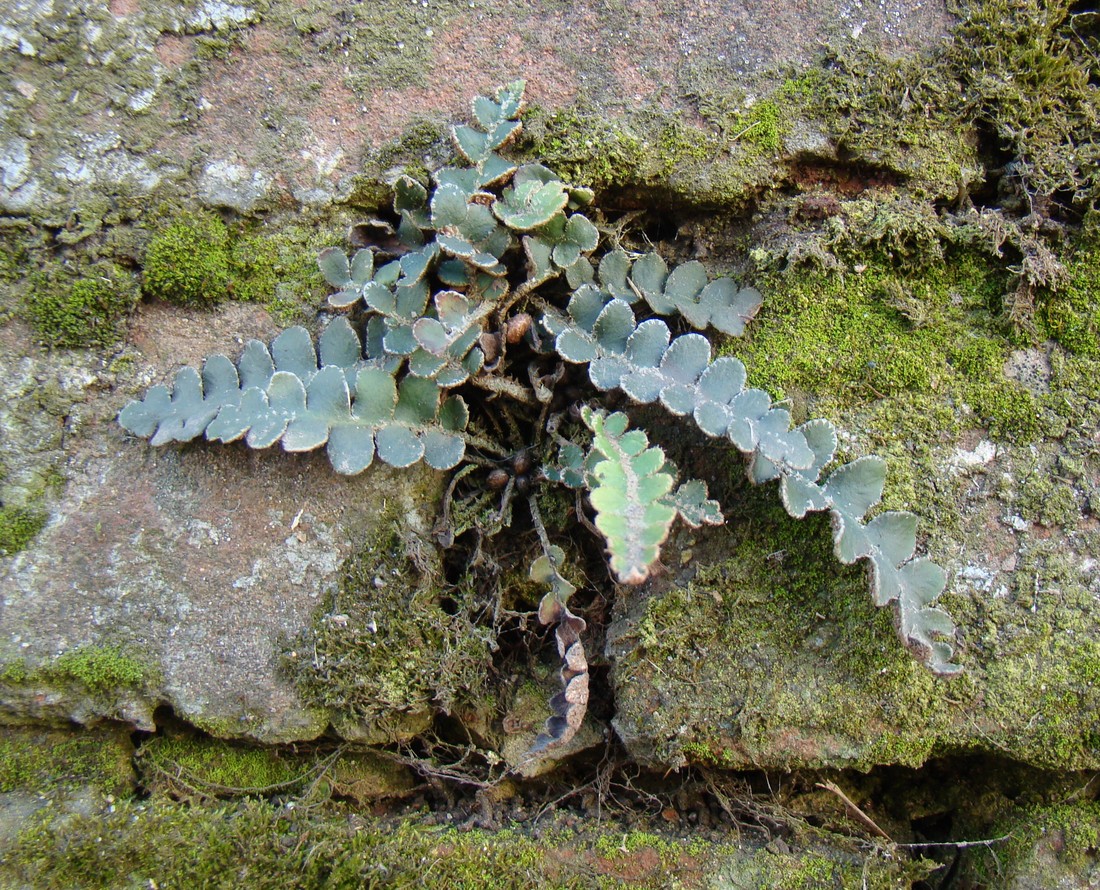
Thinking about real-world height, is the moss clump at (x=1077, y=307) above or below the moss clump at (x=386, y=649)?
above

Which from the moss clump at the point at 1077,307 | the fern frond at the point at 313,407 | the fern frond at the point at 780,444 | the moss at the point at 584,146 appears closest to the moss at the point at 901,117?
the moss clump at the point at 1077,307

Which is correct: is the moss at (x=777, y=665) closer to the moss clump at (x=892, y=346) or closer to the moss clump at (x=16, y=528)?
the moss clump at (x=892, y=346)

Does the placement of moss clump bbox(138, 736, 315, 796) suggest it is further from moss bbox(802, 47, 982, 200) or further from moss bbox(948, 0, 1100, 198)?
moss bbox(948, 0, 1100, 198)

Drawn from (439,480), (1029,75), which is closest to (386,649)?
(439,480)

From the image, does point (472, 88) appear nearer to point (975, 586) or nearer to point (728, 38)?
point (728, 38)

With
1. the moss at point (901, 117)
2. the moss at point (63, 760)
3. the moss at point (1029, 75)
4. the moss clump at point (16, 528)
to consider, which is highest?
the moss at point (1029, 75)

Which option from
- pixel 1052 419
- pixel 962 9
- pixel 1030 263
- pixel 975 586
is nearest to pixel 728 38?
pixel 962 9

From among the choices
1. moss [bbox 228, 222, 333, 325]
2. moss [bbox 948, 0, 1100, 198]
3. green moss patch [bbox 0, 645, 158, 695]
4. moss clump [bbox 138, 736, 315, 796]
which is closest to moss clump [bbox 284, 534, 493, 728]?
moss clump [bbox 138, 736, 315, 796]

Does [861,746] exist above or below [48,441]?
above
